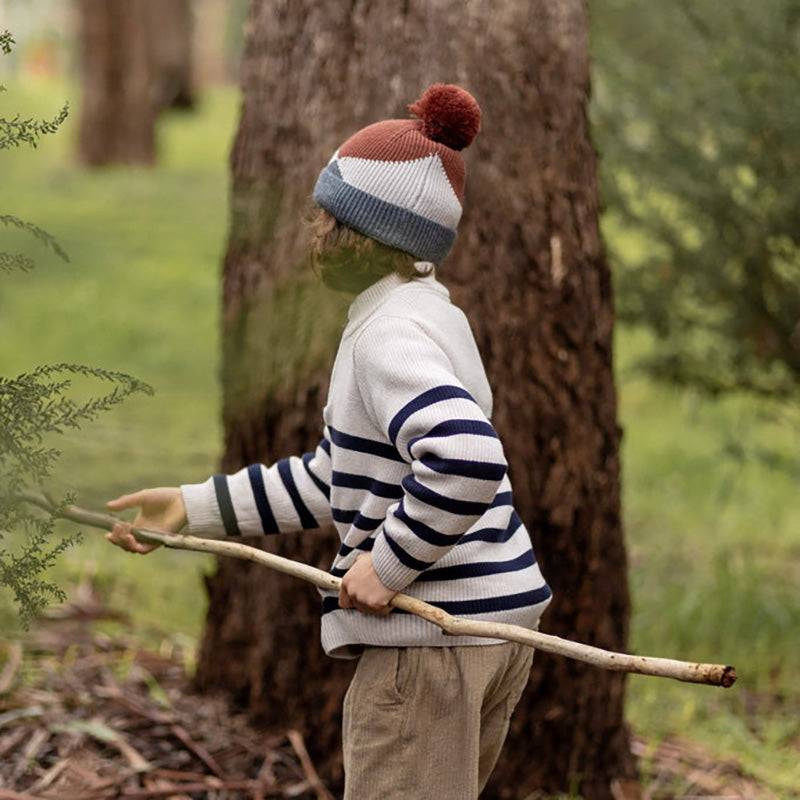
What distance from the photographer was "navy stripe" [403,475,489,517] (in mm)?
1991

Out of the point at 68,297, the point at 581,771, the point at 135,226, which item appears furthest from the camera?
the point at 135,226

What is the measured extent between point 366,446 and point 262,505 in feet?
1.21

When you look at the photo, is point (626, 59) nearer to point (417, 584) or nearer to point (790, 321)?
point (790, 321)

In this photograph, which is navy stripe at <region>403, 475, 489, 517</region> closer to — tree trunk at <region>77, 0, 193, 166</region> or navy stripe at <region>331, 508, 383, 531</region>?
navy stripe at <region>331, 508, 383, 531</region>

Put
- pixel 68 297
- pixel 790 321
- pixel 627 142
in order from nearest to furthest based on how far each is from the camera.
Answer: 1. pixel 790 321
2. pixel 627 142
3. pixel 68 297

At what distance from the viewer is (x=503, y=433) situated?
3002 mm

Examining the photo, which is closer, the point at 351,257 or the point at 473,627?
the point at 473,627

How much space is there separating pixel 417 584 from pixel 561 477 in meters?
0.95

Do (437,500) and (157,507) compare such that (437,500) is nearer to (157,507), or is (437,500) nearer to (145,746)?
(157,507)

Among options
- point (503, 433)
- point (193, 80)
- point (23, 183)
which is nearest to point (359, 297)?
point (503, 433)

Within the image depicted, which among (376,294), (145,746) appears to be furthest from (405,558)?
(145,746)

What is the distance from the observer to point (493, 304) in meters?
2.98

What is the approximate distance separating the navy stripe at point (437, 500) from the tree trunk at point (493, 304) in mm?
1001

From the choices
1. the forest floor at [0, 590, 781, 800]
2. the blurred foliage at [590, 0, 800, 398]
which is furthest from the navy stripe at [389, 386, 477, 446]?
the blurred foliage at [590, 0, 800, 398]
